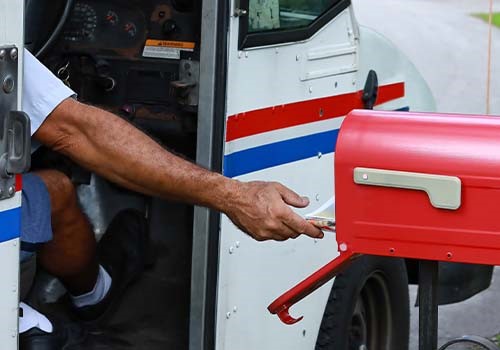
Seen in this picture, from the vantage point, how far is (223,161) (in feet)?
11.6

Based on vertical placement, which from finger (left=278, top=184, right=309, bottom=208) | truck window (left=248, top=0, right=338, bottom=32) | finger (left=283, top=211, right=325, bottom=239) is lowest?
finger (left=283, top=211, right=325, bottom=239)

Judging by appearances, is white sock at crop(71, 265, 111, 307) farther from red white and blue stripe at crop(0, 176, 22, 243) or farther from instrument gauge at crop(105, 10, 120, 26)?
red white and blue stripe at crop(0, 176, 22, 243)

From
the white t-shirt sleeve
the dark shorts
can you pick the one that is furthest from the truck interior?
the white t-shirt sleeve

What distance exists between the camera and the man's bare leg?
370 cm

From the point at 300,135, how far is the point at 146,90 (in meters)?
0.58

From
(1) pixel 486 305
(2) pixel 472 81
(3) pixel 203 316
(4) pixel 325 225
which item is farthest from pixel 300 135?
(2) pixel 472 81

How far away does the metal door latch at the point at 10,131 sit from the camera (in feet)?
8.96

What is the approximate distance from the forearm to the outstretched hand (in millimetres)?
42

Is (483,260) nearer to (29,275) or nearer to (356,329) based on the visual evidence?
(29,275)

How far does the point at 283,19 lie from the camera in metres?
3.89

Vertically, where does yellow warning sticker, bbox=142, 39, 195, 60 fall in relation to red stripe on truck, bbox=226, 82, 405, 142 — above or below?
above

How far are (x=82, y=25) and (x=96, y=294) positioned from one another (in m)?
0.94

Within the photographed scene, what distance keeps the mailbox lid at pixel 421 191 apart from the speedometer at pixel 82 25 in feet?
5.64

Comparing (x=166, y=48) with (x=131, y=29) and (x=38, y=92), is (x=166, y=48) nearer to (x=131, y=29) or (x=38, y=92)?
(x=131, y=29)
